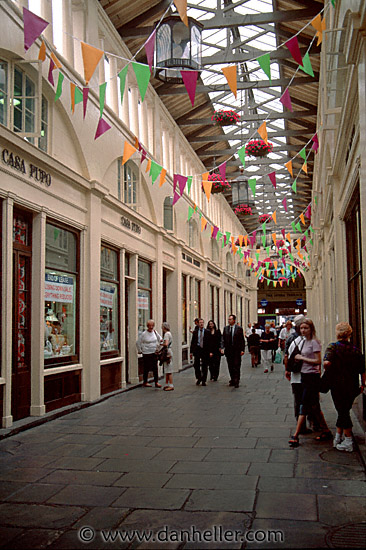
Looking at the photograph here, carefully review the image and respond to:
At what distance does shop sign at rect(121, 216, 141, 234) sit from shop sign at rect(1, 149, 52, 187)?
3.82 meters

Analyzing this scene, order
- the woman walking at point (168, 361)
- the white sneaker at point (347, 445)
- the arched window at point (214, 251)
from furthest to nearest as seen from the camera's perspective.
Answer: the arched window at point (214, 251), the woman walking at point (168, 361), the white sneaker at point (347, 445)

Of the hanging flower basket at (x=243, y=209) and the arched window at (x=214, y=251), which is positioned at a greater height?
the hanging flower basket at (x=243, y=209)

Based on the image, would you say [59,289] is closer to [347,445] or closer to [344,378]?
[344,378]

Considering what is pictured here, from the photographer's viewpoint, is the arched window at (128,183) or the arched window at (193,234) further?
the arched window at (193,234)

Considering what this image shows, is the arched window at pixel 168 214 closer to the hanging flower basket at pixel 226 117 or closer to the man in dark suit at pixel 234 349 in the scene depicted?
the hanging flower basket at pixel 226 117

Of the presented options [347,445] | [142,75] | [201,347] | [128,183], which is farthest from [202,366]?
[142,75]

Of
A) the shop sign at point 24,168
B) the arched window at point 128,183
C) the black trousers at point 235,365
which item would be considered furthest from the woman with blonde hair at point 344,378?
the arched window at point 128,183

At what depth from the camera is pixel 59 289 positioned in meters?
9.63

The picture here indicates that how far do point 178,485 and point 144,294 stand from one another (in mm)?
9944

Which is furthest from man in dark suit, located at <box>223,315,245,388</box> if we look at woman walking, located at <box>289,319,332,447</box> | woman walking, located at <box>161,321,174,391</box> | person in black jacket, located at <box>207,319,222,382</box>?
woman walking, located at <box>289,319,332,447</box>

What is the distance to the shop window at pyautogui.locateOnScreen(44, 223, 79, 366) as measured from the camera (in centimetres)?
927

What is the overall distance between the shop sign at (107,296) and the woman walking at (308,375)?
5.48 meters

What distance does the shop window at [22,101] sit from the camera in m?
7.97

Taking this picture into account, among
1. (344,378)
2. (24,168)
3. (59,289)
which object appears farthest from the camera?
(59,289)
